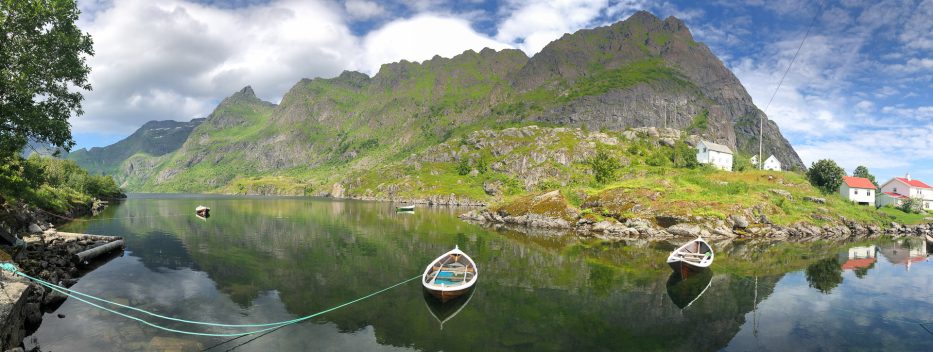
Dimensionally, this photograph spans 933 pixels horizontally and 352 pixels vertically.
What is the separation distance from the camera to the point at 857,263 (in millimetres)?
51938

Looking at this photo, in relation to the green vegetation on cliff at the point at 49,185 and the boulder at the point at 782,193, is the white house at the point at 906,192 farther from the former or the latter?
the green vegetation on cliff at the point at 49,185

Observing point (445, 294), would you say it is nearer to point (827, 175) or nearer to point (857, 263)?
point (857, 263)

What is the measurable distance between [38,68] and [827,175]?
5847 inches

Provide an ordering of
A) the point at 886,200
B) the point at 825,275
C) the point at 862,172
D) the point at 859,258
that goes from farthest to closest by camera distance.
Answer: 1. the point at 862,172
2. the point at 886,200
3. the point at 859,258
4. the point at 825,275

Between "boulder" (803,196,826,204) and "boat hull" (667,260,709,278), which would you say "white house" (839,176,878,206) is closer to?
"boulder" (803,196,826,204)

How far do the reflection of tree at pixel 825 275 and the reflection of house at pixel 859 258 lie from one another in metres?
1.28

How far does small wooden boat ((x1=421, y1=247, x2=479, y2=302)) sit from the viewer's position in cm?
2970

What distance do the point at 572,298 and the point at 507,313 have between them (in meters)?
7.19

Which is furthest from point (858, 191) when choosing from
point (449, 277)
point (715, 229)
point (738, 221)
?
point (449, 277)

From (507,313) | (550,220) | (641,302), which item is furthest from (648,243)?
(507,313)

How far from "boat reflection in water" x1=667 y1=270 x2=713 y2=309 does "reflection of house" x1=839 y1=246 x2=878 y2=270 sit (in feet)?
72.4

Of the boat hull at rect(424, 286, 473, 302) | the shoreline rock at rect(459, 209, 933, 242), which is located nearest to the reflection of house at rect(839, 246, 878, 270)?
the shoreline rock at rect(459, 209, 933, 242)

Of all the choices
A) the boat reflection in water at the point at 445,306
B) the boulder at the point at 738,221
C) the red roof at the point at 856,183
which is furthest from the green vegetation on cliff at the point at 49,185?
the red roof at the point at 856,183

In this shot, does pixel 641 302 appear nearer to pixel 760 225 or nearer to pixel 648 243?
pixel 648 243
